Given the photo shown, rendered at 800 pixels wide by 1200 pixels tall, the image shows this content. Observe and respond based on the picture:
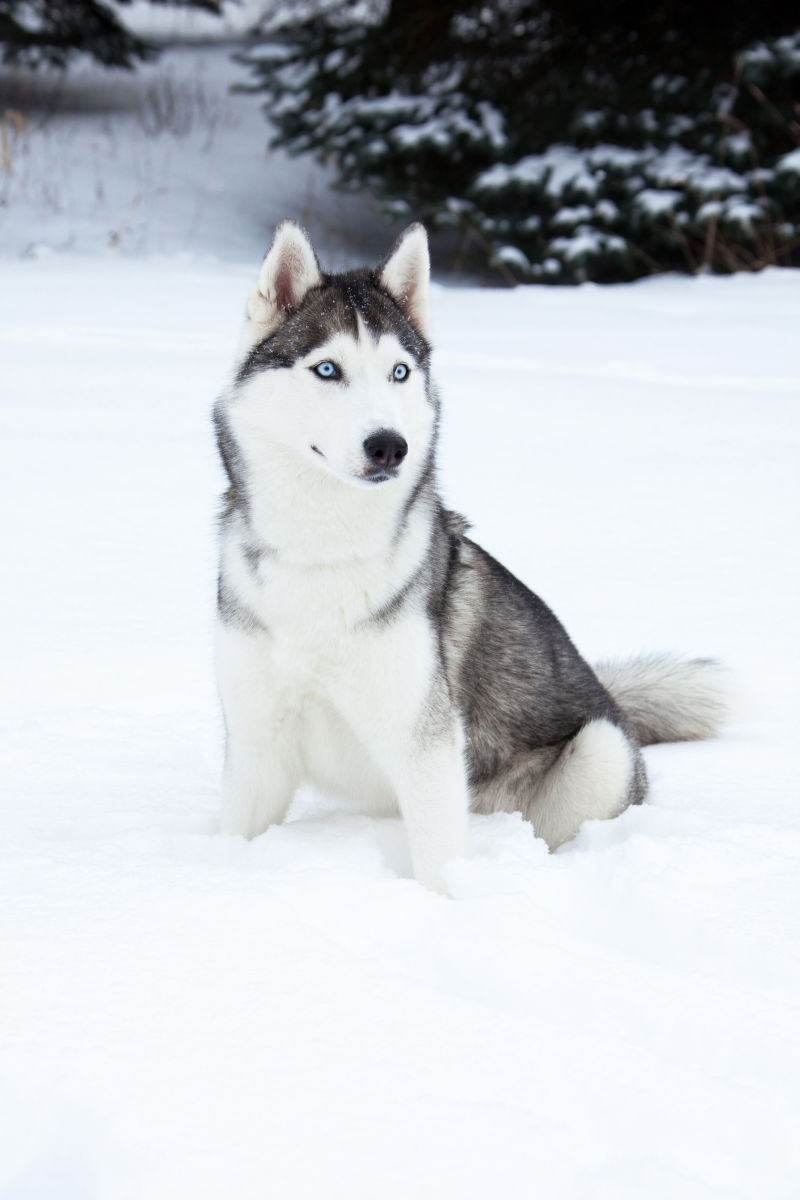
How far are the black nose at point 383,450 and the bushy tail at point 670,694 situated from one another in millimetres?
1273

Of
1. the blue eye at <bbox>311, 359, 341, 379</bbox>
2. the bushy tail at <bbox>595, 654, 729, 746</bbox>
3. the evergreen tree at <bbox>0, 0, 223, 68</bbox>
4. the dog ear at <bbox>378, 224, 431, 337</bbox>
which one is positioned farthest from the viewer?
the evergreen tree at <bbox>0, 0, 223, 68</bbox>

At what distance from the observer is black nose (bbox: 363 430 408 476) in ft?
7.08

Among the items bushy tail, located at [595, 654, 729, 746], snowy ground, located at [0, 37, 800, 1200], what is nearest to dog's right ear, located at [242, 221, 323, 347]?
snowy ground, located at [0, 37, 800, 1200]

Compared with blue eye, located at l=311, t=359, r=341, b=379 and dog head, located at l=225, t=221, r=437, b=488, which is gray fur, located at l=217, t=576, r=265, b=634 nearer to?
dog head, located at l=225, t=221, r=437, b=488

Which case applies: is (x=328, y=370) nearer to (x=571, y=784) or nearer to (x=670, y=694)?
(x=571, y=784)

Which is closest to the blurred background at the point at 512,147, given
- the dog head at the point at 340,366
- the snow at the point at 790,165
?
the snow at the point at 790,165

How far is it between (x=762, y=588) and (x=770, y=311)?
3.25 meters

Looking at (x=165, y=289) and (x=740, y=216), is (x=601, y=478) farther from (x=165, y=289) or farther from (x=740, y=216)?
(x=740, y=216)

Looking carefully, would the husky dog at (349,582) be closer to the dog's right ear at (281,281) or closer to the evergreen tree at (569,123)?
the dog's right ear at (281,281)

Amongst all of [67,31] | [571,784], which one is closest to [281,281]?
[571,784]

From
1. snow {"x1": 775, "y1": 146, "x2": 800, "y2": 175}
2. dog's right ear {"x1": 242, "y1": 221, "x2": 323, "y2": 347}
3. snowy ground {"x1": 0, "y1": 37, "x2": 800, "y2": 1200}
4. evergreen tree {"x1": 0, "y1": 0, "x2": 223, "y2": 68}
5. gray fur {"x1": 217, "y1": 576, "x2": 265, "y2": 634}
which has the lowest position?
snowy ground {"x1": 0, "y1": 37, "x2": 800, "y2": 1200}

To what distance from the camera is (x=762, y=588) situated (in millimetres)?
A: 4152

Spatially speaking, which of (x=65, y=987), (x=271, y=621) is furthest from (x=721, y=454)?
(x=65, y=987)

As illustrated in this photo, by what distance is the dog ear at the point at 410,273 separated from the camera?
2.56 meters
